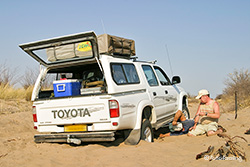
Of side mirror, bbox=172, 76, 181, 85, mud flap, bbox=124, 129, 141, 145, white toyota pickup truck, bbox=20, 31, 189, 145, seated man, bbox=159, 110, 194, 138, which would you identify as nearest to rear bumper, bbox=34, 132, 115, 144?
white toyota pickup truck, bbox=20, 31, 189, 145

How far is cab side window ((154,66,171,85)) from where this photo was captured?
26.4 ft

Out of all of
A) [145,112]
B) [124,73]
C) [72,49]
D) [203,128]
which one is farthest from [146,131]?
[72,49]

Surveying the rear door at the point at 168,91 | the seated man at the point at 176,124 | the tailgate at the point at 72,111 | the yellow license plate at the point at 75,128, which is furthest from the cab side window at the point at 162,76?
the yellow license plate at the point at 75,128

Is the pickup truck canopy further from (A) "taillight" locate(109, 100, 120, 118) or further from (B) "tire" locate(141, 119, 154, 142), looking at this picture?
(B) "tire" locate(141, 119, 154, 142)

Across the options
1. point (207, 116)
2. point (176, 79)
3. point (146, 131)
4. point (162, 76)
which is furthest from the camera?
point (176, 79)

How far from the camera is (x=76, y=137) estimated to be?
5793mm

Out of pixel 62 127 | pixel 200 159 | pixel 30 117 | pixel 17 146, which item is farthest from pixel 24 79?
pixel 200 159

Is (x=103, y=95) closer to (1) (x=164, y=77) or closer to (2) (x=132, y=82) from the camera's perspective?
(2) (x=132, y=82)

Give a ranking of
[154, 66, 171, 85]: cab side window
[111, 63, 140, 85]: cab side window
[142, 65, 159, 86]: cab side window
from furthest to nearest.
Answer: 1. [154, 66, 171, 85]: cab side window
2. [142, 65, 159, 86]: cab side window
3. [111, 63, 140, 85]: cab side window

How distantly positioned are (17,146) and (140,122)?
3024 mm

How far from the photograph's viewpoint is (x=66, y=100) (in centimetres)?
585

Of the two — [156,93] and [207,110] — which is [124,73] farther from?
[207,110]

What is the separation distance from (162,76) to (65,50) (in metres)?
3.27

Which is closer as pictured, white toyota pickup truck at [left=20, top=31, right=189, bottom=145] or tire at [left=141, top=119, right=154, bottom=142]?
white toyota pickup truck at [left=20, top=31, right=189, bottom=145]
